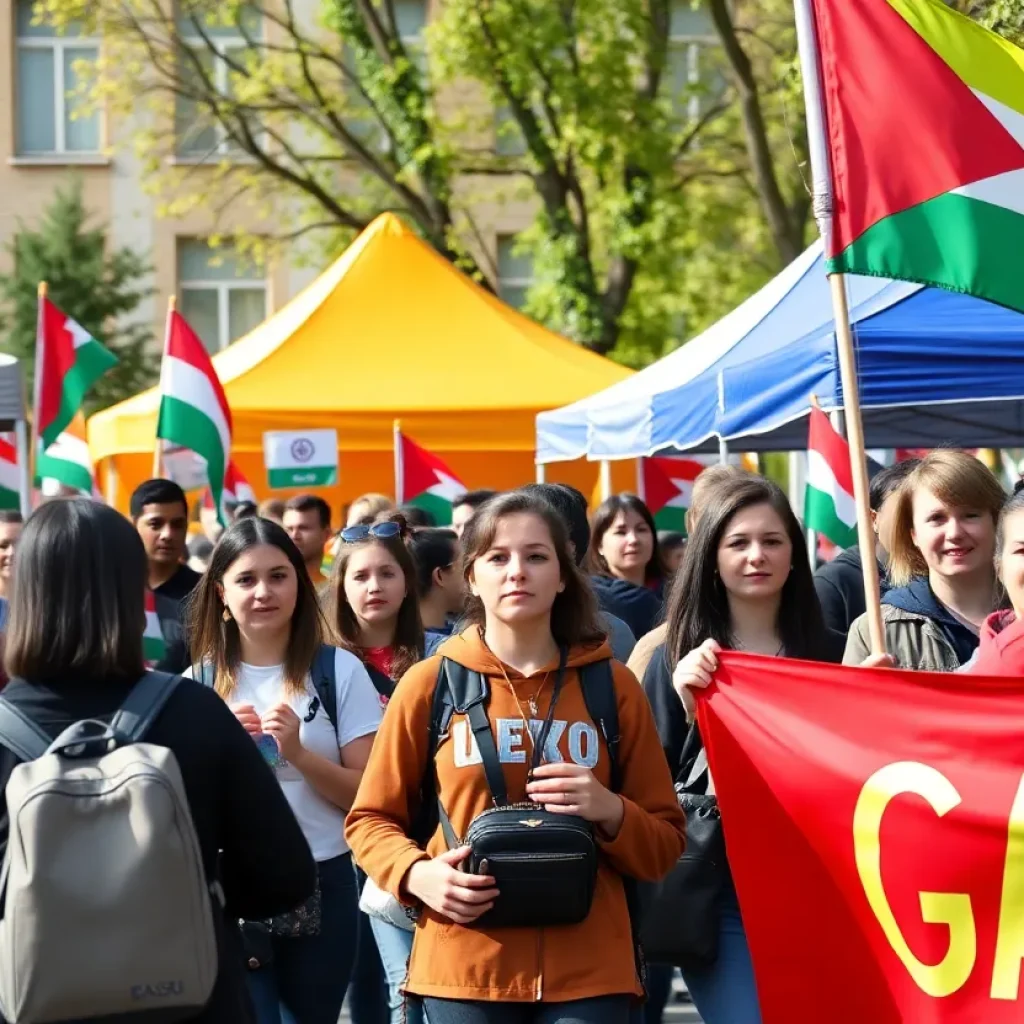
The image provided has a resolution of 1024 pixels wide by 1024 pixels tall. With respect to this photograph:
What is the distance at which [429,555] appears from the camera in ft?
24.2

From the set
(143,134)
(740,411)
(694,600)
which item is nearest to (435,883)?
(694,600)

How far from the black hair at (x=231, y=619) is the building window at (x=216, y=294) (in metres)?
29.0

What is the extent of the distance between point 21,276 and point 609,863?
29.7 m

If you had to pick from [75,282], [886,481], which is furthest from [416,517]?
[75,282]

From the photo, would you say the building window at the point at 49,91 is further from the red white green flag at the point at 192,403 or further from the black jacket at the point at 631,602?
the black jacket at the point at 631,602

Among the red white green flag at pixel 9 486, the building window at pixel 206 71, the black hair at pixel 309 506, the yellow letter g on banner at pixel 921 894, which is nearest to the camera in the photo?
the yellow letter g on banner at pixel 921 894

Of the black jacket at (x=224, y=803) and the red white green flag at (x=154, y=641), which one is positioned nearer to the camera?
the black jacket at (x=224, y=803)

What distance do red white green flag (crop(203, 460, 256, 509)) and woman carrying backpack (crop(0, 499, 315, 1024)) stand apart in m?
10.6

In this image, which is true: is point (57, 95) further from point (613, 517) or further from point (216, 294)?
point (613, 517)

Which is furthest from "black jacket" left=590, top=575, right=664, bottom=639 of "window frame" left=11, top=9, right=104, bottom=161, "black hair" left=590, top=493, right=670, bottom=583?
"window frame" left=11, top=9, right=104, bottom=161

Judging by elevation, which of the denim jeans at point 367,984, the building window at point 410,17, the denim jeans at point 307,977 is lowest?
the denim jeans at point 367,984

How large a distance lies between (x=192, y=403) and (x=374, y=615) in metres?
5.34

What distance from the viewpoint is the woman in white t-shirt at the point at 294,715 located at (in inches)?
Answer: 211

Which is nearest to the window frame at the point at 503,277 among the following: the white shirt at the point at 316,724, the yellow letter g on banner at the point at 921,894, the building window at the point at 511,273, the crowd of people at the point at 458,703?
the building window at the point at 511,273
